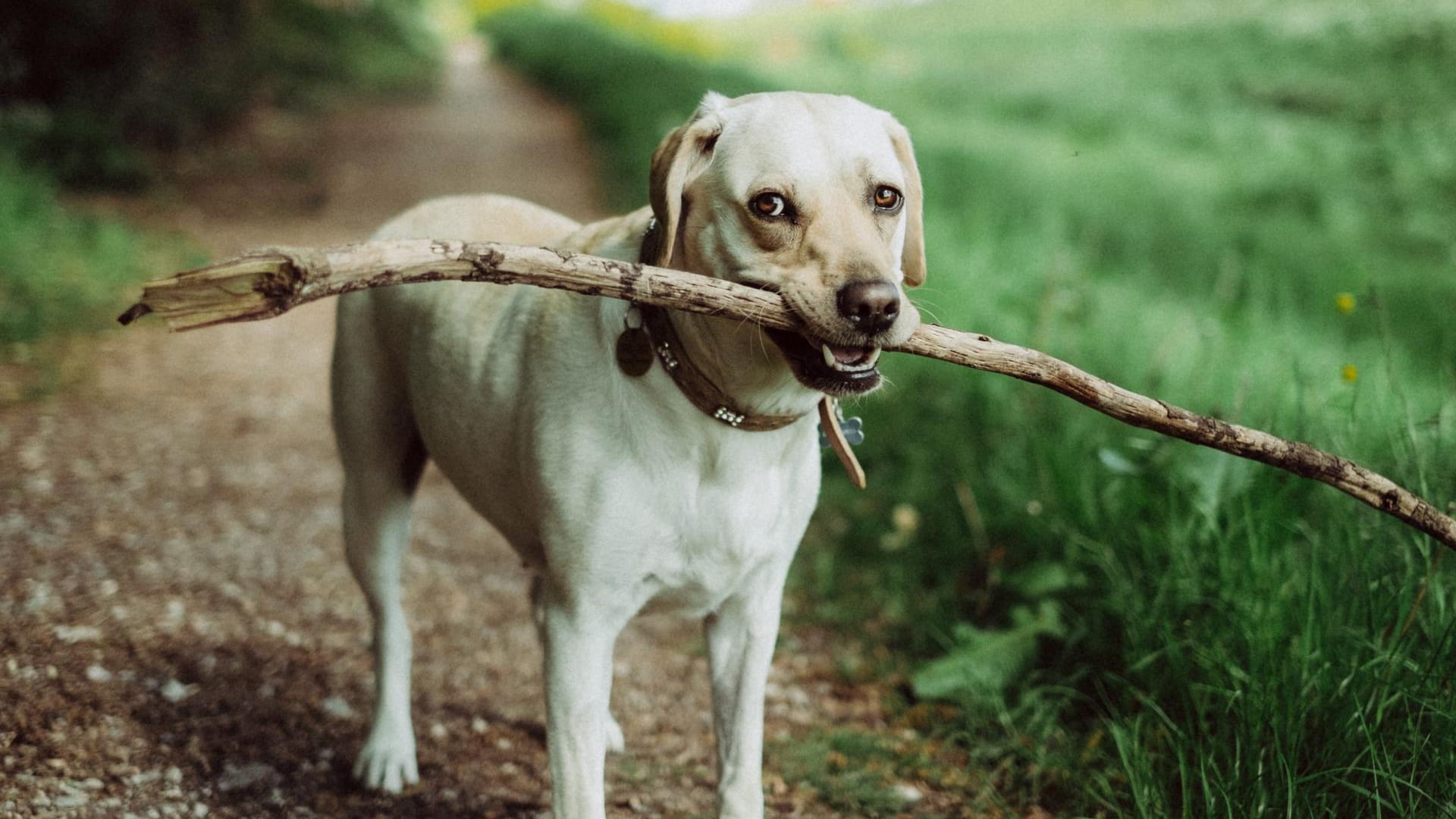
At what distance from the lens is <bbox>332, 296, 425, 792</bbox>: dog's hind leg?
116 inches

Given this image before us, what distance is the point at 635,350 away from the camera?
2.22 metres

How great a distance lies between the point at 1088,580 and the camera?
348 cm

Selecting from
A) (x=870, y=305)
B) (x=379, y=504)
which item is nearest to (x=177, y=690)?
(x=379, y=504)

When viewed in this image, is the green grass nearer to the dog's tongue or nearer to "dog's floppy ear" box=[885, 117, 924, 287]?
the dog's tongue

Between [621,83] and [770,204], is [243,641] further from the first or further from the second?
[621,83]

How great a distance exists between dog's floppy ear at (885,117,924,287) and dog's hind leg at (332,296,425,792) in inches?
54.4

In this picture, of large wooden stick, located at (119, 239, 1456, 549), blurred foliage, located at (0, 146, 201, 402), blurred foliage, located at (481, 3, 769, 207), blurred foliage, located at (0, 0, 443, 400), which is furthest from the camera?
blurred foliage, located at (481, 3, 769, 207)

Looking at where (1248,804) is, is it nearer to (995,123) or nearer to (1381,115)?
(995,123)

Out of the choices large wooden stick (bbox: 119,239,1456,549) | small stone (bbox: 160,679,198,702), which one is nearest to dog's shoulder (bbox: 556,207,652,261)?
large wooden stick (bbox: 119,239,1456,549)

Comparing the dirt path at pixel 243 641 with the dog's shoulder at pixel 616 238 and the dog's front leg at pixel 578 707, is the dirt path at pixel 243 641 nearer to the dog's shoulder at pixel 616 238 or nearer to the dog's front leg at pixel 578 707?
the dog's front leg at pixel 578 707

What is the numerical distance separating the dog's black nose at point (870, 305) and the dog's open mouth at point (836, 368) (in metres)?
0.06

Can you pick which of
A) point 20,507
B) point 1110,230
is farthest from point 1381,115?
point 20,507

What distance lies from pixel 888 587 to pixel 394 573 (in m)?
1.85

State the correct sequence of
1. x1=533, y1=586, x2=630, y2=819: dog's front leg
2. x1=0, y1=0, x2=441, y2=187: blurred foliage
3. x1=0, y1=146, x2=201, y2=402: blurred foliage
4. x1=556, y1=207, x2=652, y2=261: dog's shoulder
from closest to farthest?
1. x1=533, y1=586, x2=630, y2=819: dog's front leg
2. x1=556, y1=207, x2=652, y2=261: dog's shoulder
3. x1=0, y1=146, x2=201, y2=402: blurred foliage
4. x1=0, y1=0, x2=441, y2=187: blurred foliage
